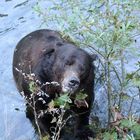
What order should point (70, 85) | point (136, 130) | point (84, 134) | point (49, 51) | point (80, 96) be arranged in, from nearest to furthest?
point (136, 130), point (70, 85), point (80, 96), point (49, 51), point (84, 134)

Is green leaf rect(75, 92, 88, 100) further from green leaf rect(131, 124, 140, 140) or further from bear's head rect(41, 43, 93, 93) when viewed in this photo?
green leaf rect(131, 124, 140, 140)

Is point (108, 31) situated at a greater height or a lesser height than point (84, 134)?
greater

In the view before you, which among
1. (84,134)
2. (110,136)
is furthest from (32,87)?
(84,134)

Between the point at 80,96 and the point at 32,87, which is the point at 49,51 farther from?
the point at 32,87

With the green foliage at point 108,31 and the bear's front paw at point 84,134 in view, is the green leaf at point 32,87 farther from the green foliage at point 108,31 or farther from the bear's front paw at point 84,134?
the bear's front paw at point 84,134

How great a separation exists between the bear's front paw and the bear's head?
828 mm

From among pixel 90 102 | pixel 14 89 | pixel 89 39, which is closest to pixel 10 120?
pixel 14 89

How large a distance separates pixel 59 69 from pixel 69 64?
13cm

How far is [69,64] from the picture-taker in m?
5.84

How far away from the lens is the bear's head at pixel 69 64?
18.8 ft

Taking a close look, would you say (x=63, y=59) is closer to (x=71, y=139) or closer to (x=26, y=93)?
(x=26, y=93)

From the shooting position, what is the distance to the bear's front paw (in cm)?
647

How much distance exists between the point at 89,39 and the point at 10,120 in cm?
238

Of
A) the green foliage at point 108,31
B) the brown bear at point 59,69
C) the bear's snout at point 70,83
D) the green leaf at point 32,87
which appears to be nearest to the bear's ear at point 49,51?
the brown bear at point 59,69
